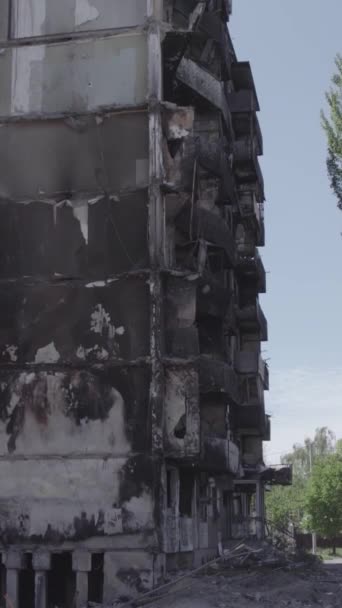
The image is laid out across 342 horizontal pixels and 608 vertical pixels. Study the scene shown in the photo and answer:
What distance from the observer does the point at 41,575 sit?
26.2 meters

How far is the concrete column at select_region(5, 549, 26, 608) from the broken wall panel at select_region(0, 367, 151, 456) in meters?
2.84

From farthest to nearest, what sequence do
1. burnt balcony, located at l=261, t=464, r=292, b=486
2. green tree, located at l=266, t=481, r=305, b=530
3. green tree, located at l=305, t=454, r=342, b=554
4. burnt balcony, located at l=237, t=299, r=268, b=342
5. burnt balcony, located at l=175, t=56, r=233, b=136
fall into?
green tree, located at l=266, t=481, r=305, b=530
green tree, located at l=305, t=454, r=342, b=554
burnt balcony, located at l=261, t=464, r=292, b=486
burnt balcony, located at l=237, t=299, r=268, b=342
burnt balcony, located at l=175, t=56, r=233, b=136

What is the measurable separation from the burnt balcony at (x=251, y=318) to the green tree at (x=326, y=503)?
24372 mm

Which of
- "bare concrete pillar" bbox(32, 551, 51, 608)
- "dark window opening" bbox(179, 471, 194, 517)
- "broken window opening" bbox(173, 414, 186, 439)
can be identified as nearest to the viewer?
"bare concrete pillar" bbox(32, 551, 51, 608)

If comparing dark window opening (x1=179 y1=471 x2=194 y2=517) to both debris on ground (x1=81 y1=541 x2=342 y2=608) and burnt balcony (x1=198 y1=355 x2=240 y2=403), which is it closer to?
debris on ground (x1=81 y1=541 x2=342 y2=608)

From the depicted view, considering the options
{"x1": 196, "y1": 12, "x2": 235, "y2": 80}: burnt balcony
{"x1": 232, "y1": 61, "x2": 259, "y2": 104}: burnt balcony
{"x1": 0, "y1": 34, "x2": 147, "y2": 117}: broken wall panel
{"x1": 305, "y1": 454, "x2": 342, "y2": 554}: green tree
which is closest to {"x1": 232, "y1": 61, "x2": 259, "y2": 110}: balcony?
{"x1": 232, "y1": 61, "x2": 259, "y2": 104}: burnt balcony

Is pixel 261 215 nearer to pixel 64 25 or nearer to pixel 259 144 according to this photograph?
pixel 259 144

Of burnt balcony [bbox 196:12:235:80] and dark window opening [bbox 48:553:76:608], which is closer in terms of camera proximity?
dark window opening [bbox 48:553:76:608]

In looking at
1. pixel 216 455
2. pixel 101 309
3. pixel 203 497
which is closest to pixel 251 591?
pixel 216 455

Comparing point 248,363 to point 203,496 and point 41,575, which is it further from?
point 41,575

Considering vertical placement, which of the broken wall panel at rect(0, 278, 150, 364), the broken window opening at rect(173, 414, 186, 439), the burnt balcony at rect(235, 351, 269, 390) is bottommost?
the broken window opening at rect(173, 414, 186, 439)

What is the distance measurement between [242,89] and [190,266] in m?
16.3

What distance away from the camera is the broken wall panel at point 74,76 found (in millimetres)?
30297

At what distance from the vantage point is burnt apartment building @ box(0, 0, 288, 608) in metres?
26.5
